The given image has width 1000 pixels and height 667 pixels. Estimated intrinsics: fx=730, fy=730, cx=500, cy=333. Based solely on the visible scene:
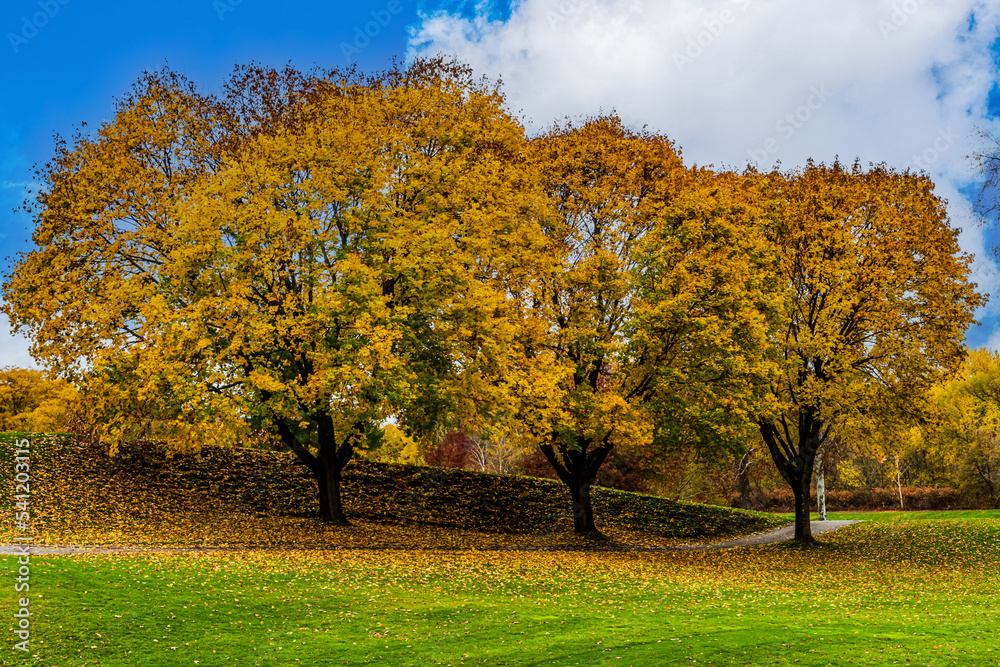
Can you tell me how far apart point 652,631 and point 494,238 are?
13.5 m

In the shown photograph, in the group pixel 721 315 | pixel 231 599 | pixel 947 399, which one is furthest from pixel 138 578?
pixel 947 399

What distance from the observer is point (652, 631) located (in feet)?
38.5

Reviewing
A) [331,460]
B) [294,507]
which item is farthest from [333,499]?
[294,507]

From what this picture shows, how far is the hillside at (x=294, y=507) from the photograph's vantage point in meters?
23.8

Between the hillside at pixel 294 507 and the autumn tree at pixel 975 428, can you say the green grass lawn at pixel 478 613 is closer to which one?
the hillside at pixel 294 507

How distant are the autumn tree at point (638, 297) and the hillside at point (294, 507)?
19.9 feet

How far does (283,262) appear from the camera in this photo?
21.0 meters

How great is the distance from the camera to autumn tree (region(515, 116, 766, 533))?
22.5 m

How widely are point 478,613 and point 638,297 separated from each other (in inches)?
501

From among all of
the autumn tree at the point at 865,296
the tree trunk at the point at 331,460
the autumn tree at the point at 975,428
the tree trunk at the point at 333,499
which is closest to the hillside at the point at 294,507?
the tree trunk at the point at 333,499

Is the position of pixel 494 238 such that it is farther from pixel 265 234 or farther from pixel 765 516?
pixel 765 516

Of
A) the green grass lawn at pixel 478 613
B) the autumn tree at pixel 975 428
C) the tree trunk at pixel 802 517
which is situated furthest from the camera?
the autumn tree at pixel 975 428

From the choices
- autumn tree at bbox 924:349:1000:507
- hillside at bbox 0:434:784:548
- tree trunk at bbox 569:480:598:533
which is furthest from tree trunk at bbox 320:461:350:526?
autumn tree at bbox 924:349:1000:507

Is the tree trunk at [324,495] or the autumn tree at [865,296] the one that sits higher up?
the autumn tree at [865,296]
